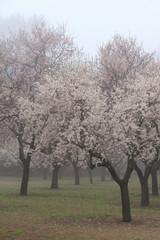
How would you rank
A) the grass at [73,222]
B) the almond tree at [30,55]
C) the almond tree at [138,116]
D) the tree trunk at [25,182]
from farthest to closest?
the almond tree at [30,55], the tree trunk at [25,182], the almond tree at [138,116], the grass at [73,222]

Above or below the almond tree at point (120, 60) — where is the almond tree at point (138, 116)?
below

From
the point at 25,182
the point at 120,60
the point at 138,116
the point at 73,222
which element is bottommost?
the point at 73,222

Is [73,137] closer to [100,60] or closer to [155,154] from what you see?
[155,154]

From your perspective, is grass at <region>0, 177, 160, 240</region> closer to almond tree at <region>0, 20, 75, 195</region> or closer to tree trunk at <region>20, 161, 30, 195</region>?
tree trunk at <region>20, 161, 30, 195</region>

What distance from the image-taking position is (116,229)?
15438 millimetres

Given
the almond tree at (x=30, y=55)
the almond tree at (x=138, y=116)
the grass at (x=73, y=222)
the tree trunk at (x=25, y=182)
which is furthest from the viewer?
the almond tree at (x=30, y=55)

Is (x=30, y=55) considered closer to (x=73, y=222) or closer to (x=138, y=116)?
(x=138, y=116)

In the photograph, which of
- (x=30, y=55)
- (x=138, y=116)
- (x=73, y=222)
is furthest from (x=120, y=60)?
(x=73, y=222)

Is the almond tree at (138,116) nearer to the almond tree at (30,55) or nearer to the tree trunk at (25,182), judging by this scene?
the almond tree at (30,55)

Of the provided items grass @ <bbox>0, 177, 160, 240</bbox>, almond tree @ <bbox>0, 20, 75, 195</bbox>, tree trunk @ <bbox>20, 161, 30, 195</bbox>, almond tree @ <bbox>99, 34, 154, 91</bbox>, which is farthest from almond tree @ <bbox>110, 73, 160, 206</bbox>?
tree trunk @ <bbox>20, 161, 30, 195</bbox>

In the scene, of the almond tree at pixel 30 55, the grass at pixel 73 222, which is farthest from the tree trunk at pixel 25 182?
the grass at pixel 73 222

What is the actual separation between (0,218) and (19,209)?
351 centimetres

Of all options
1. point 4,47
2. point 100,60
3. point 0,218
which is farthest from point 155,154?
point 4,47

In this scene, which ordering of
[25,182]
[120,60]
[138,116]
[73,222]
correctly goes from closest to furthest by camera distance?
[73,222], [138,116], [25,182], [120,60]
